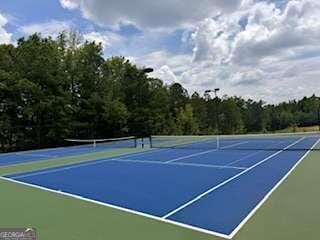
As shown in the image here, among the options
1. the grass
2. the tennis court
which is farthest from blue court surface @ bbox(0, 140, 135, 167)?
the grass

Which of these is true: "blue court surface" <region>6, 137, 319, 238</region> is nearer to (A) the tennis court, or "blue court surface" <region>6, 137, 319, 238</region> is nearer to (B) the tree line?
(A) the tennis court

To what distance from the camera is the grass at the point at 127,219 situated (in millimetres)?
6410

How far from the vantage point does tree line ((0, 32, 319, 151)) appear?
33000 millimetres

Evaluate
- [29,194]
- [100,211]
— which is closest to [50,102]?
[29,194]

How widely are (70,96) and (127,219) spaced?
96.6 feet

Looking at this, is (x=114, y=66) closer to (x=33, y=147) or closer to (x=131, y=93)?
(x=131, y=93)

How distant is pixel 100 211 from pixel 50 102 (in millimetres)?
26175

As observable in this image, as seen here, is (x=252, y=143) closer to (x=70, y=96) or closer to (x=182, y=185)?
(x=70, y=96)

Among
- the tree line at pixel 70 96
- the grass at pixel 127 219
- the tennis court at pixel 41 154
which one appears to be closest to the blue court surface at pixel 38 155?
the tennis court at pixel 41 154

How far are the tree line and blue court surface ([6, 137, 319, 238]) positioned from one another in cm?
1653

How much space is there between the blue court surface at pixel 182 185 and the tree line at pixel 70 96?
16.5m

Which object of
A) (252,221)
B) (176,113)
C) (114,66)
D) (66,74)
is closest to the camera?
(252,221)

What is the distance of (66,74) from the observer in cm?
3656

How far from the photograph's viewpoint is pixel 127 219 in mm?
7578
